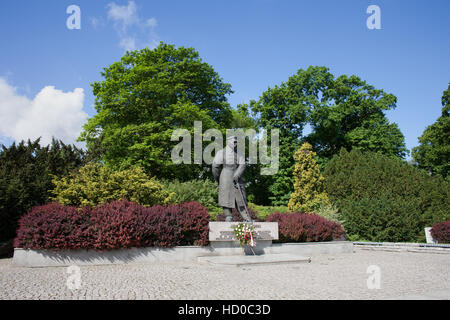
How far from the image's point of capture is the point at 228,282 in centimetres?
667

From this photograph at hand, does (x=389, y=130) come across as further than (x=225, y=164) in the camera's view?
Yes

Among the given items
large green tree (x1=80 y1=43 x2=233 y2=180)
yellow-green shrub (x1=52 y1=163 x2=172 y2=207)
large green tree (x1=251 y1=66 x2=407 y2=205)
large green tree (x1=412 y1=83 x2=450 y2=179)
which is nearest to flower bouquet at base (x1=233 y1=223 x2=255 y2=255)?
yellow-green shrub (x1=52 y1=163 x2=172 y2=207)

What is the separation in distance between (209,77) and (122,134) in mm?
8404

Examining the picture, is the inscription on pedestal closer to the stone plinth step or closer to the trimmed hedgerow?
the trimmed hedgerow

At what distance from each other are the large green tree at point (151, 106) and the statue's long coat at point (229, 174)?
437 inches

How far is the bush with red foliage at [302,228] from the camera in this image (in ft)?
41.8

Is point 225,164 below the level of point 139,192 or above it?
above

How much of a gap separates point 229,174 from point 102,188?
4562 millimetres

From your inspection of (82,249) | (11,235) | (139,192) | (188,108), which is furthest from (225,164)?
(188,108)

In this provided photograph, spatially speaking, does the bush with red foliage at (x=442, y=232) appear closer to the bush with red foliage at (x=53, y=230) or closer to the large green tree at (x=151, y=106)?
the large green tree at (x=151, y=106)

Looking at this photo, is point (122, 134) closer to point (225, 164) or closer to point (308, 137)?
point (225, 164)

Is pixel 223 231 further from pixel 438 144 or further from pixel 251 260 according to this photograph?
pixel 438 144

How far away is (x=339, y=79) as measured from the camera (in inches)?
1265

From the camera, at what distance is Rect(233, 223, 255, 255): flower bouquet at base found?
418 inches
